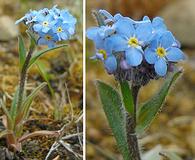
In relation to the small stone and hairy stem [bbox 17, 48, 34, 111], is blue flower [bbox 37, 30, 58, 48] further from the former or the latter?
the small stone

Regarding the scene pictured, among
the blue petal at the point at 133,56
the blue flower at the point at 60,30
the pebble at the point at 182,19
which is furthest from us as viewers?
the pebble at the point at 182,19

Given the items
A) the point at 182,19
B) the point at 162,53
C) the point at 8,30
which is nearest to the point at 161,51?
the point at 162,53

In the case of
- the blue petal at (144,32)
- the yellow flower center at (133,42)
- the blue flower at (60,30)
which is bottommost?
→ the yellow flower center at (133,42)

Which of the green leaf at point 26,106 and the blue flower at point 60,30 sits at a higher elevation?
the blue flower at point 60,30

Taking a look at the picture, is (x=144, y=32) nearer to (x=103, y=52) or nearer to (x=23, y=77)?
(x=103, y=52)

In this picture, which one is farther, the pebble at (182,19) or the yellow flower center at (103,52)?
the pebble at (182,19)

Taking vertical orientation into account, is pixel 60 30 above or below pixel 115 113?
above

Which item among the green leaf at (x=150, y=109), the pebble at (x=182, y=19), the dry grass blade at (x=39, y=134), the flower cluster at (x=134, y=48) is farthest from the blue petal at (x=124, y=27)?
the pebble at (x=182, y=19)

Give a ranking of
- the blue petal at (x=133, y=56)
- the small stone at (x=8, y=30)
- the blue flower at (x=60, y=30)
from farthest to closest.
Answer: the small stone at (x=8, y=30) → the blue flower at (x=60, y=30) → the blue petal at (x=133, y=56)

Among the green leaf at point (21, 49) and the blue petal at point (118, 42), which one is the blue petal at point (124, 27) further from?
the green leaf at point (21, 49)
